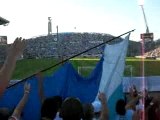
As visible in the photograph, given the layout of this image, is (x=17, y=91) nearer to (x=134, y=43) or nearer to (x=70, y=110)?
(x=70, y=110)

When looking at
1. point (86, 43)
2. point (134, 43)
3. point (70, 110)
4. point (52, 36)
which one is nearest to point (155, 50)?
point (134, 43)

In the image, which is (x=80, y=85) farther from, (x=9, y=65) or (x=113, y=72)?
(x=9, y=65)

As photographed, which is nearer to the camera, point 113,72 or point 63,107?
point 63,107

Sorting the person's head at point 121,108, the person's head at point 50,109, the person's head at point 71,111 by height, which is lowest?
the person's head at point 121,108

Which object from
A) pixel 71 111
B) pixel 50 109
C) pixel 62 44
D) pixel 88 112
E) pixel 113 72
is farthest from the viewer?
pixel 62 44

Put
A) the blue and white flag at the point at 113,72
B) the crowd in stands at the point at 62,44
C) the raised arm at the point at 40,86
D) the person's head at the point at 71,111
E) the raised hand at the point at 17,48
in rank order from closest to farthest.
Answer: the raised hand at the point at 17,48, the person's head at the point at 71,111, the raised arm at the point at 40,86, the blue and white flag at the point at 113,72, the crowd in stands at the point at 62,44

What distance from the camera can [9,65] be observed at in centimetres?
311

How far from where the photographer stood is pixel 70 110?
12.7ft

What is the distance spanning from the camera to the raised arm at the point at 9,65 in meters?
3.05

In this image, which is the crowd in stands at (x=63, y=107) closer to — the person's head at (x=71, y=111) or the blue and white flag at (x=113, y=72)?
the person's head at (x=71, y=111)

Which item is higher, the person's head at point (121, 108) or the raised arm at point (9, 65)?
the raised arm at point (9, 65)

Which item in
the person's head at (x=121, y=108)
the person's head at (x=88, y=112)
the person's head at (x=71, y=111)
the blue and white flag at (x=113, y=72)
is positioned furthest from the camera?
the blue and white flag at (x=113, y=72)

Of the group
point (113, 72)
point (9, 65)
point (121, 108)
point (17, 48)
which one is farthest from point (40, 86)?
point (9, 65)

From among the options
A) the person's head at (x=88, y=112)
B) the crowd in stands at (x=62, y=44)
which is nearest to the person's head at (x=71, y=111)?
the person's head at (x=88, y=112)
